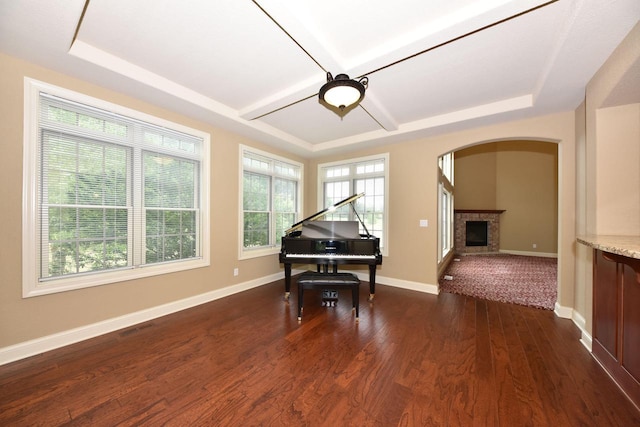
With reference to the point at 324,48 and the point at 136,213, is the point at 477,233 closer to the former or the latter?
the point at 324,48

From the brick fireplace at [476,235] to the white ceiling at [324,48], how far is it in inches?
252

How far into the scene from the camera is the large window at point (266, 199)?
165 inches

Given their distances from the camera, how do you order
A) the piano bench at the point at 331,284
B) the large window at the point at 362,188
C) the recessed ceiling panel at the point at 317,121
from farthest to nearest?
the large window at the point at 362,188 < the recessed ceiling panel at the point at 317,121 < the piano bench at the point at 331,284

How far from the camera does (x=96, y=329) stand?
251 cm

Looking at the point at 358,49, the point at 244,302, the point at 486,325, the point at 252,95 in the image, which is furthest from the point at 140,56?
the point at 486,325

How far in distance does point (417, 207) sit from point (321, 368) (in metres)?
3.14

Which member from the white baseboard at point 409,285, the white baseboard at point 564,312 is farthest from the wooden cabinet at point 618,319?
the white baseboard at point 409,285

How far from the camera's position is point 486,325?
9.26 ft

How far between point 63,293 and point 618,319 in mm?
4851

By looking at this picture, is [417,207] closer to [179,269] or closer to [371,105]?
[371,105]

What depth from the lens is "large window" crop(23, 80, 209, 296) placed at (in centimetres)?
223

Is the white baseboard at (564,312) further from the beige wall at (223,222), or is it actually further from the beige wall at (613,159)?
the beige wall at (613,159)

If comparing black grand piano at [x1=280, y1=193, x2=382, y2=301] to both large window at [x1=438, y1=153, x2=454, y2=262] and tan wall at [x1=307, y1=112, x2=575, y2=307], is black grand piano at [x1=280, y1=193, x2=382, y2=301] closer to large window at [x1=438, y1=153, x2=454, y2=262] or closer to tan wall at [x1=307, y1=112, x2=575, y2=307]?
tan wall at [x1=307, y1=112, x2=575, y2=307]

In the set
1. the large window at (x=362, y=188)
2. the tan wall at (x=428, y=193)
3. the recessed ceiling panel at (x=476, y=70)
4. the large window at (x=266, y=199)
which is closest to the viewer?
the recessed ceiling panel at (x=476, y=70)
